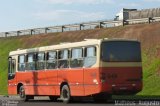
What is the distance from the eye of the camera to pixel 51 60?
27.6 m

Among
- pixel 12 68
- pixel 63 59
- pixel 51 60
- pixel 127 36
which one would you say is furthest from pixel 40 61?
pixel 127 36

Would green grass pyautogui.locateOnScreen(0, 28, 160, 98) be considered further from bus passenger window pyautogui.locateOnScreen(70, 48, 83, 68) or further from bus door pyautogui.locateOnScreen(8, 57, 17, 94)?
bus door pyautogui.locateOnScreen(8, 57, 17, 94)

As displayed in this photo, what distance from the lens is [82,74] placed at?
24922 mm

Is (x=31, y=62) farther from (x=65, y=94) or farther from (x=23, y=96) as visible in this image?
(x=65, y=94)

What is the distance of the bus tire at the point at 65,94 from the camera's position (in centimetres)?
2576

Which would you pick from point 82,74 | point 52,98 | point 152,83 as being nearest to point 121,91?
point 82,74

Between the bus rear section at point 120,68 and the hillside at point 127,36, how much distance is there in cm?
677

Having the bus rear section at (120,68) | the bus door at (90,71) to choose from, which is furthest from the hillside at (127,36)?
the bus door at (90,71)

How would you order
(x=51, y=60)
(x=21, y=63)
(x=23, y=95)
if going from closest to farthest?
(x=51, y=60)
(x=23, y=95)
(x=21, y=63)

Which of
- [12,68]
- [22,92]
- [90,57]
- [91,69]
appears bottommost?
[22,92]

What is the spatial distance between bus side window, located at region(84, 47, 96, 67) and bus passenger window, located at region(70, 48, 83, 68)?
444 mm

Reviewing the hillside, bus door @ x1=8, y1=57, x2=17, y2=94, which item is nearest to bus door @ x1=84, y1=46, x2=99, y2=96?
the hillside

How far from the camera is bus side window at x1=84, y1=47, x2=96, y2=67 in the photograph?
24.0 m

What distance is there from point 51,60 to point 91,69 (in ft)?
13.2
